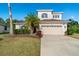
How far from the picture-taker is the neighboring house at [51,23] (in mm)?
8328

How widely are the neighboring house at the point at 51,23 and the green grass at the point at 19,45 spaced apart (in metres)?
0.65

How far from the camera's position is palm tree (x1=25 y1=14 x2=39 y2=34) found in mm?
8031

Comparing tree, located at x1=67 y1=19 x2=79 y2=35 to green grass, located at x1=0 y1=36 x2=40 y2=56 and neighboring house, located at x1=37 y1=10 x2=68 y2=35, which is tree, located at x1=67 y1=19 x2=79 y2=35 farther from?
green grass, located at x1=0 y1=36 x2=40 y2=56

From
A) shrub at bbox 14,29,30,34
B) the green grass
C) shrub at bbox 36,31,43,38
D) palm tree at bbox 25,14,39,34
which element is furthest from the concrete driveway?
shrub at bbox 14,29,30,34

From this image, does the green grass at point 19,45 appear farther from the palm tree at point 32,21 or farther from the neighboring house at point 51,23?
the neighboring house at point 51,23

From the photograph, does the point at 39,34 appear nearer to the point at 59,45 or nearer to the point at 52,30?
the point at 52,30

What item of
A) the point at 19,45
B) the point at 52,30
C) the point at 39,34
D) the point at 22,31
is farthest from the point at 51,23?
the point at 19,45

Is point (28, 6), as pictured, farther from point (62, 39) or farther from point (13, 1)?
point (62, 39)

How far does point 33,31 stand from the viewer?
7949 millimetres

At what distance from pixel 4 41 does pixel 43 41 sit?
169cm

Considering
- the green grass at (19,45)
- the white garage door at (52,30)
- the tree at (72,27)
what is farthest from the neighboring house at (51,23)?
the green grass at (19,45)

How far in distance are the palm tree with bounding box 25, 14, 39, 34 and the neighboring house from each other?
0.28 metres

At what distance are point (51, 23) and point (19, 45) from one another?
190 centimetres

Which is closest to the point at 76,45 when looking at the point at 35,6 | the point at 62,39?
the point at 62,39
